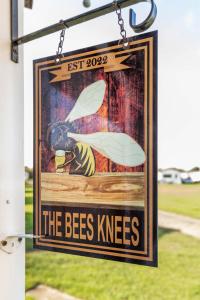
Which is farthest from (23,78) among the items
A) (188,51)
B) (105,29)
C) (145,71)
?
(188,51)

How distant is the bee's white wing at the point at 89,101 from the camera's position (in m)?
1.11

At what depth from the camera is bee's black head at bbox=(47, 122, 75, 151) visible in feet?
3.82

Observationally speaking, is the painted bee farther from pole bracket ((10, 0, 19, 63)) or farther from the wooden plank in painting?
pole bracket ((10, 0, 19, 63))

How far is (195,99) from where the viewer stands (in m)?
1.01

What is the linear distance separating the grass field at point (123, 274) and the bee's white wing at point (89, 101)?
1.14 feet

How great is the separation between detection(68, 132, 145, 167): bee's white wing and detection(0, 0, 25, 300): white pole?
25cm

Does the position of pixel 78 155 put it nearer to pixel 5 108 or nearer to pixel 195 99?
pixel 5 108

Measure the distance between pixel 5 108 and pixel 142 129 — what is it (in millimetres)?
506

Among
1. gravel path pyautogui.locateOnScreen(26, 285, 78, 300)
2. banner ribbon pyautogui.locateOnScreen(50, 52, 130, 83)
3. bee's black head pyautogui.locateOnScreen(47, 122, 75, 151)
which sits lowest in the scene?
gravel path pyautogui.locateOnScreen(26, 285, 78, 300)

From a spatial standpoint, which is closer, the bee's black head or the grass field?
the grass field

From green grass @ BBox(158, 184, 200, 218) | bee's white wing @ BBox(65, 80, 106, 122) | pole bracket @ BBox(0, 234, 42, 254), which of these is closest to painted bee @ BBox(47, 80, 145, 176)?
bee's white wing @ BBox(65, 80, 106, 122)

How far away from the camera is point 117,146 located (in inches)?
42.4

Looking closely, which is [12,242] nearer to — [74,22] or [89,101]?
[89,101]

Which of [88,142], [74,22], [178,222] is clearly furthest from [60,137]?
[178,222]
